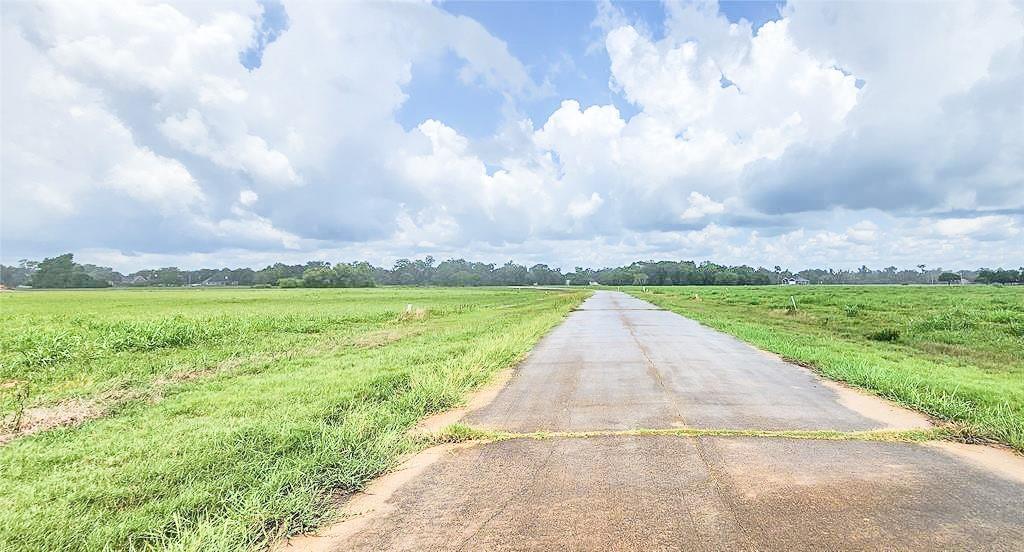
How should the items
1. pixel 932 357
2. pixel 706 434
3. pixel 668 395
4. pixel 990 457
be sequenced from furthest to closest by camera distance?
pixel 932 357 < pixel 668 395 < pixel 706 434 < pixel 990 457

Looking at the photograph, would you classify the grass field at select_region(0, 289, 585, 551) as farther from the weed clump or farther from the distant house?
the distant house

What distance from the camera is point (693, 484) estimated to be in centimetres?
404

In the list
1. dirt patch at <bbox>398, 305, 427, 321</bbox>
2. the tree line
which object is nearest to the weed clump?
dirt patch at <bbox>398, 305, 427, 321</bbox>

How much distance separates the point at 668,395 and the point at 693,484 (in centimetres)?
341

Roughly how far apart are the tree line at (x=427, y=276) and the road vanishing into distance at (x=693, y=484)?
11399 cm

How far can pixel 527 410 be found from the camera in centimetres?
672

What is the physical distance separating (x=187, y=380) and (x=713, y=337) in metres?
13.9

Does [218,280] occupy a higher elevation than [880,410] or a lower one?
higher

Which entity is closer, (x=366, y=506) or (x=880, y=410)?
(x=366, y=506)

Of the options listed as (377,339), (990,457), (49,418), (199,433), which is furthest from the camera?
(377,339)

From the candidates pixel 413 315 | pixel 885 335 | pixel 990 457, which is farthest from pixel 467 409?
pixel 413 315

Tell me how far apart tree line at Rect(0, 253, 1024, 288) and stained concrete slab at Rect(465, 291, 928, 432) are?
361ft

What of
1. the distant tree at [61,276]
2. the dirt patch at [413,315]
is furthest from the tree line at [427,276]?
the dirt patch at [413,315]

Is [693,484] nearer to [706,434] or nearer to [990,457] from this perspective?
[706,434]
